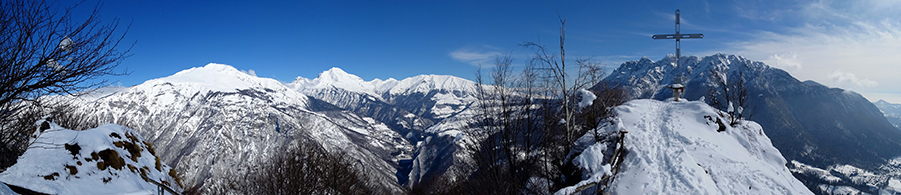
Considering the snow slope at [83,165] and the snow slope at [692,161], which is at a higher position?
the snow slope at [692,161]

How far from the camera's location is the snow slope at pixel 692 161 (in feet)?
34.8

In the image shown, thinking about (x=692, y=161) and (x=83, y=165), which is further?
(x=692, y=161)

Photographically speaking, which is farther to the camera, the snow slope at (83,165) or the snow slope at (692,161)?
the snow slope at (692,161)

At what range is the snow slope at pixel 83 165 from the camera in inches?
Answer: 393

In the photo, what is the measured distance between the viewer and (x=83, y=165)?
38.0 ft

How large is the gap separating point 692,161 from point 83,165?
20.4 metres

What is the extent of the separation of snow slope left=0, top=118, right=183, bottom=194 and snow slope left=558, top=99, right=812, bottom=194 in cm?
1399

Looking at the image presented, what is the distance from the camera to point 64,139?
1205cm

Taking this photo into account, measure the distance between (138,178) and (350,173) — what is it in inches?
566

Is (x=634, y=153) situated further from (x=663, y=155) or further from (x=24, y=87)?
(x=24, y=87)

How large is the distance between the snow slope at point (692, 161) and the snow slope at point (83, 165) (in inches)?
551

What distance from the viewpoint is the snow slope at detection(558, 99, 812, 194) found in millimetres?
10609

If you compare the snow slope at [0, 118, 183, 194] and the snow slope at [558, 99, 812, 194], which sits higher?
the snow slope at [558, 99, 812, 194]

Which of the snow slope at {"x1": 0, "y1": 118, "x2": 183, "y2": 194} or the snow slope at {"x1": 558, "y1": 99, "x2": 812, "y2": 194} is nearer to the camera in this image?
the snow slope at {"x1": 0, "y1": 118, "x2": 183, "y2": 194}
